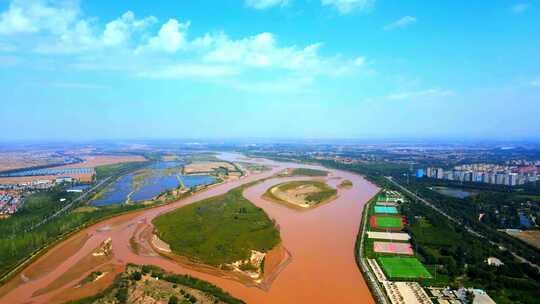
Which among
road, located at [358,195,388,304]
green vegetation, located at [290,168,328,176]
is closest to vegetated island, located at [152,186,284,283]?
road, located at [358,195,388,304]

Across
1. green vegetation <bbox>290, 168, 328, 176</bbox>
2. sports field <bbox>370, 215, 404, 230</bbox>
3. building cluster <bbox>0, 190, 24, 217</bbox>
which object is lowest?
building cluster <bbox>0, 190, 24, 217</bbox>

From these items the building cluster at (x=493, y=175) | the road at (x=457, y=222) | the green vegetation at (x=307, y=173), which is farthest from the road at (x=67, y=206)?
the building cluster at (x=493, y=175)

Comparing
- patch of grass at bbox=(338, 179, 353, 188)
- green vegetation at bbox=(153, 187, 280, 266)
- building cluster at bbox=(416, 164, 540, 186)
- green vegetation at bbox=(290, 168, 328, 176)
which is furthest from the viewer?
green vegetation at bbox=(290, 168, 328, 176)

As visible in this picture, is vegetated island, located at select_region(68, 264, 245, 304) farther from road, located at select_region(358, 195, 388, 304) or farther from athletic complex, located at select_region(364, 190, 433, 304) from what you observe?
athletic complex, located at select_region(364, 190, 433, 304)

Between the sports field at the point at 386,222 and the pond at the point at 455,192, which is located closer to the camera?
the sports field at the point at 386,222

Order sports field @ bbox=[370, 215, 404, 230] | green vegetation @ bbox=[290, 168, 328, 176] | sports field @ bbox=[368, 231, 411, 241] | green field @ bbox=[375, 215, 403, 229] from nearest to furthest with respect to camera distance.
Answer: sports field @ bbox=[368, 231, 411, 241] → sports field @ bbox=[370, 215, 404, 230] → green field @ bbox=[375, 215, 403, 229] → green vegetation @ bbox=[290, 168, 328, 176]

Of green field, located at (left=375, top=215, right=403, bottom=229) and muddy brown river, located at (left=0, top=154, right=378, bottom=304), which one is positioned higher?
green field, located at (left=375, top=215, right=403, bottom=229)

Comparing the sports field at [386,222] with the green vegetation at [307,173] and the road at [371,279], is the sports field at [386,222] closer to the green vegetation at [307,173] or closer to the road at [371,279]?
the road at [371,279]

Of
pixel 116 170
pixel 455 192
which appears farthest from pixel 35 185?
pixel 455 192

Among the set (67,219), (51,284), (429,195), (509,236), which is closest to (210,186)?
(67,219)
